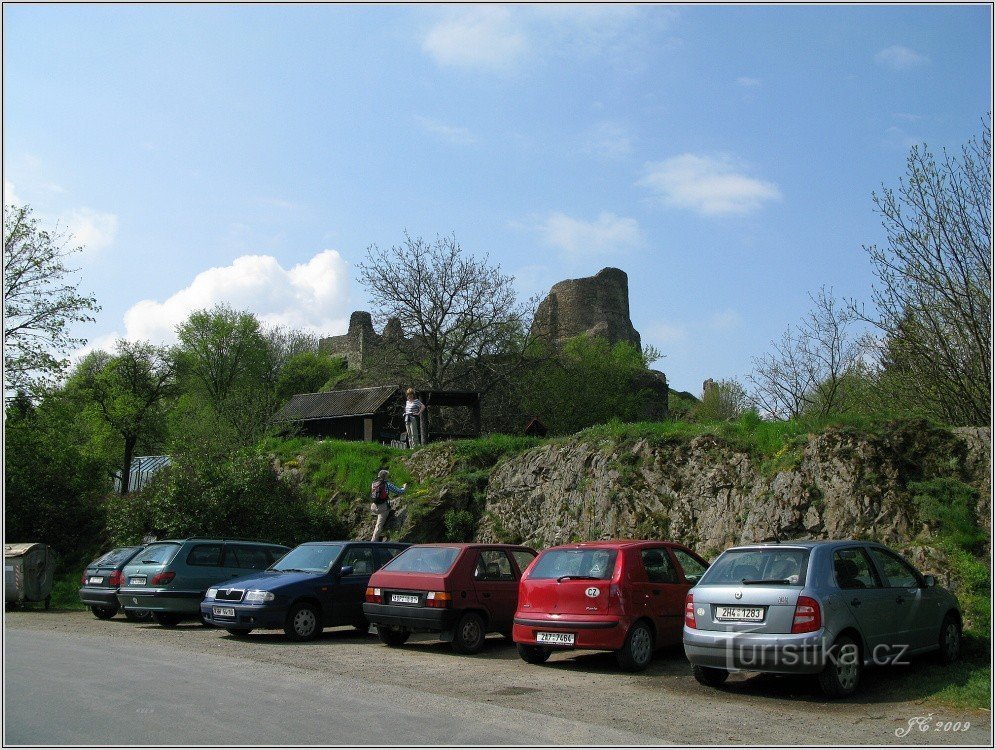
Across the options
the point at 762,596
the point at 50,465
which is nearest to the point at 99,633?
the point at 762,596

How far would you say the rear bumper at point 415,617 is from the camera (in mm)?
12492

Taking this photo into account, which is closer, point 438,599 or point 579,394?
point 438,599

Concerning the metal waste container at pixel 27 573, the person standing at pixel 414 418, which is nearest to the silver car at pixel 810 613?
the metal waste container at pixel 27 573

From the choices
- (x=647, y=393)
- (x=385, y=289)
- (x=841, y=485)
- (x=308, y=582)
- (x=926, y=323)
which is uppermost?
(x=385, y=289)

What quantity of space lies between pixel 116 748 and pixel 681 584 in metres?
7.59

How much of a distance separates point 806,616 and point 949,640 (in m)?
3.19

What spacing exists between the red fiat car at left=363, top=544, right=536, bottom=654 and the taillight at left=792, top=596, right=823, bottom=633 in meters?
5.34

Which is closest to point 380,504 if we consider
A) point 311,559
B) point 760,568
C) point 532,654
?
point 311,559

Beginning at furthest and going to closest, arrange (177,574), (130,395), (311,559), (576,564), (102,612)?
1. (130,395)
2. (102,612)
3. (177,574)
4. (311,559)
5. (576,564)

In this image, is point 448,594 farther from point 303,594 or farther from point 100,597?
point 100,597

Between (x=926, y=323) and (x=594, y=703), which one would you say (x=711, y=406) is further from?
(x=594, y=703)

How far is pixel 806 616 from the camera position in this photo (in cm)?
871

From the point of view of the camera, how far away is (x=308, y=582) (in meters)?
14.2

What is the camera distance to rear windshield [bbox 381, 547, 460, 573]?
13.0m
